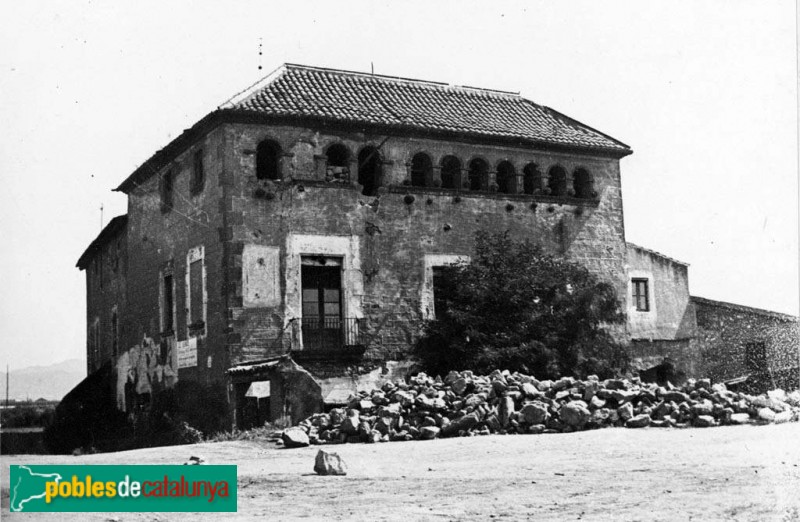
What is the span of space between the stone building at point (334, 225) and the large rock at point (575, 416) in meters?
5.17

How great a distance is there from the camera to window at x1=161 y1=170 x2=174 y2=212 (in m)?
25.7

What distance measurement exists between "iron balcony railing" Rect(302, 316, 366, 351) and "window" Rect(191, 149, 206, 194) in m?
4.04

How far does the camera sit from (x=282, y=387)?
2105 cm

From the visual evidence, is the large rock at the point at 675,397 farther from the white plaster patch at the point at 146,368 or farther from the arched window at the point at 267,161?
the white plaster patch at the point at 146,368

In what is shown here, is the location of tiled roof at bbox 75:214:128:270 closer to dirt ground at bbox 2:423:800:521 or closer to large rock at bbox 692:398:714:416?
dirt ground at bbox 2:423:800:521

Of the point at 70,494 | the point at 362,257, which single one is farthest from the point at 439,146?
the point at 70,494

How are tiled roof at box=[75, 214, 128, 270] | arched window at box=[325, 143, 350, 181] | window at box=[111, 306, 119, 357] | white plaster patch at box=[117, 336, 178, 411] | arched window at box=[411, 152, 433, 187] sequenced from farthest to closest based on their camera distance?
1. window at box=[111, 306, 119, 357]
2. tiled roof at box=[75, 214, 128, 270]
3. white plaster patch at box=[117, 336, 178, 411]
4. arched window at box=[411, 152, 433, 187]
5. arched window at box=[325, 143, 350, 181]

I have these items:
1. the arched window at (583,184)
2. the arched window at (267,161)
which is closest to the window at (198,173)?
the arched window at (267,161)

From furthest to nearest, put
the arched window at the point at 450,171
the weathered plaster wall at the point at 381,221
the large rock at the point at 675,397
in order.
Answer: the arched window at the point at 450,171 → the weathered plaster wall at the point at 381,221 → the large rock at the point at 675,397

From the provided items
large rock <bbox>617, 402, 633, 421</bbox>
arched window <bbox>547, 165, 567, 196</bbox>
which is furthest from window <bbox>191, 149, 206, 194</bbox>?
large rock <bbox>617, 402, 633, 421</bbox>

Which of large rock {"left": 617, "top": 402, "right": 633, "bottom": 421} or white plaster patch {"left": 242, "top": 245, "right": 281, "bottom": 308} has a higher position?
white plaster patch {"left": 242, "top": 245, "right": 281, "bottom": 308}

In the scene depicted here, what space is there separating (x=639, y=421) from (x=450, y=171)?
31.0 ft

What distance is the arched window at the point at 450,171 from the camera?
995 inches

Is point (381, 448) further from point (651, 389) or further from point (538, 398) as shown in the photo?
point (651, 389)
